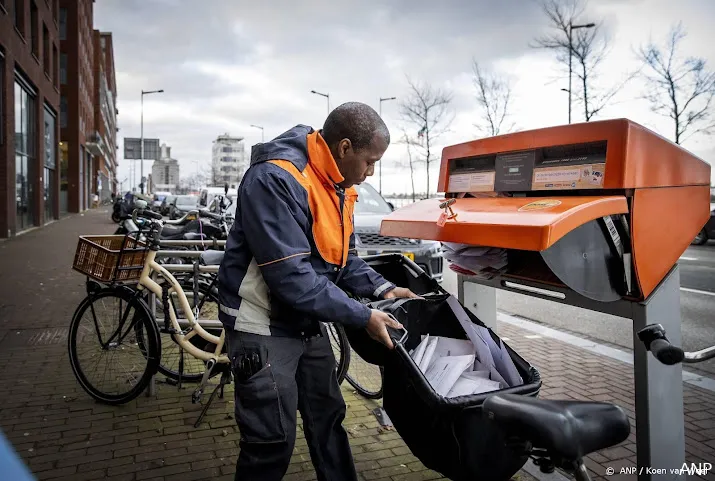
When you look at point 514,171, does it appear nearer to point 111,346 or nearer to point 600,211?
point 600,211

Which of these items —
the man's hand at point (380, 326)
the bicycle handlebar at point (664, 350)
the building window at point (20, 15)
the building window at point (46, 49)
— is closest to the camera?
the bicycle handlebar at point (664, 350)

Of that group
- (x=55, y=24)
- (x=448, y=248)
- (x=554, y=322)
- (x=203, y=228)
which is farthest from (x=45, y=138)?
(x=448, y=248)

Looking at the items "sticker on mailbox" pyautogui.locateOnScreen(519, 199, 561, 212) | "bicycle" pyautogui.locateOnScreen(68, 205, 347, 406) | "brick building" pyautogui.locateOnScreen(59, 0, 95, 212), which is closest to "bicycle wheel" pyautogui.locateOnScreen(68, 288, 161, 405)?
"bicycle" pyautogui.locateOnScreen(68, 205, 347, 406)

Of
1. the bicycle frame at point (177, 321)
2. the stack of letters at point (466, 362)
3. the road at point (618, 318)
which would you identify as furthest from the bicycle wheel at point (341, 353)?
the road at point (618, 318)

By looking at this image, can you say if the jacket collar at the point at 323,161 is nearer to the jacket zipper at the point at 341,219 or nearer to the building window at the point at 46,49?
the jacket zipper at the point at 341,219

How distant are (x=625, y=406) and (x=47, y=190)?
82.9ft

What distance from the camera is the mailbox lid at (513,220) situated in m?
2.02

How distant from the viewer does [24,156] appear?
1861cm

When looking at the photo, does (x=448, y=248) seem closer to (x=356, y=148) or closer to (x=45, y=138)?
(x=356, y=148)

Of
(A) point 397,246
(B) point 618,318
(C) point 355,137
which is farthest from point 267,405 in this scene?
(B) point 618,318

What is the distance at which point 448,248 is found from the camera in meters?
3.01

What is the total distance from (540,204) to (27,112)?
21.3m

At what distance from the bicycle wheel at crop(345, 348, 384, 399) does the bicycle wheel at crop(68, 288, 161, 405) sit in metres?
1.61

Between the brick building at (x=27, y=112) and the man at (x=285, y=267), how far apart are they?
15.9 m
